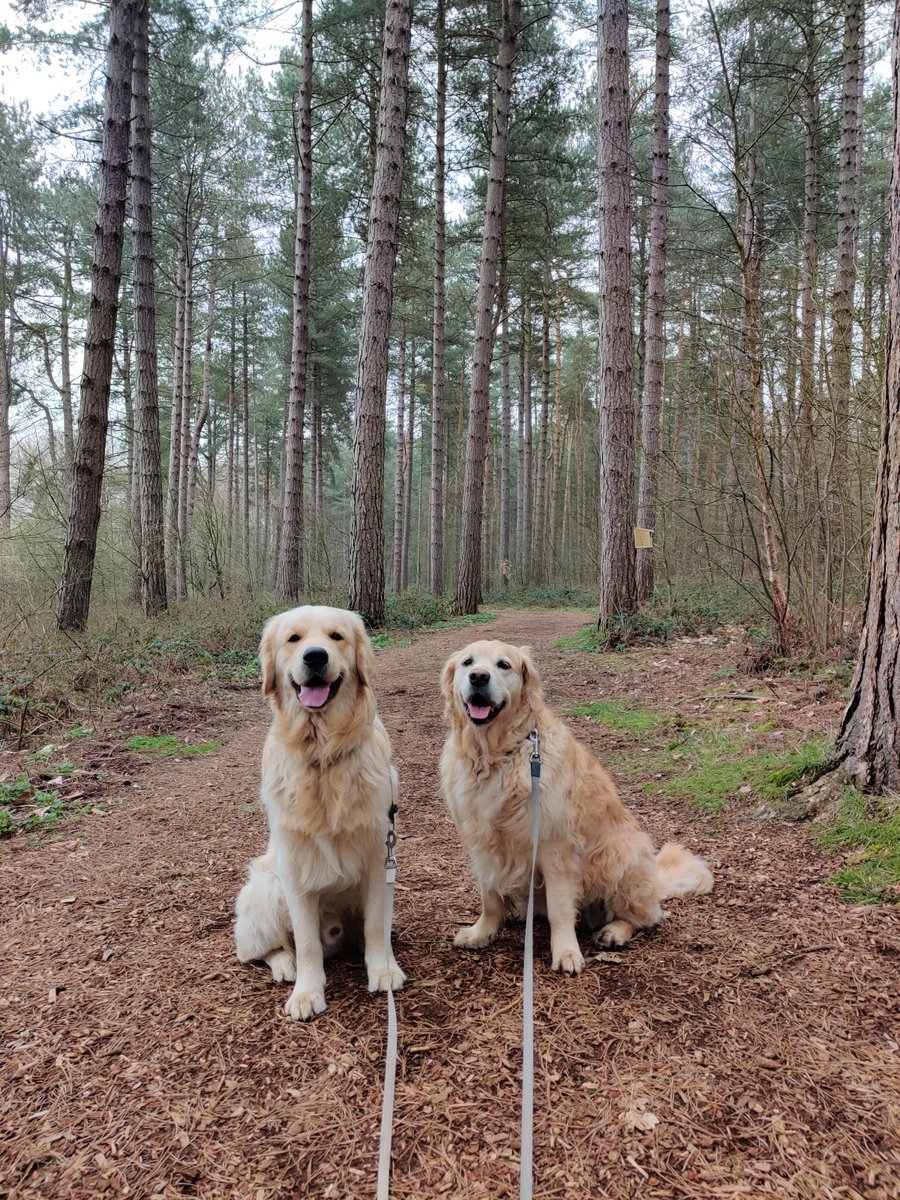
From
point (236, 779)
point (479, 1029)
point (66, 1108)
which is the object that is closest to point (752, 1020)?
point (479, 1029)

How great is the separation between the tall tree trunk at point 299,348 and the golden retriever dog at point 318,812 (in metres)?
10.7

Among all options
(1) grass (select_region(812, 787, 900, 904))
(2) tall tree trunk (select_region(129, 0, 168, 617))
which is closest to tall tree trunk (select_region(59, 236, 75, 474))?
(2) tall tree trunk (select_region(129, 0, 168, 617))

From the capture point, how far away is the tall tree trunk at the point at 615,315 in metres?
8.59

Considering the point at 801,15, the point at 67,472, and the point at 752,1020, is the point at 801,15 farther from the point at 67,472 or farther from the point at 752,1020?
the point at 752,1020

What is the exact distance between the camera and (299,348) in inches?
515

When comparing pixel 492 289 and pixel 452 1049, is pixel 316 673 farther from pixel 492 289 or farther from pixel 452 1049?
pixel 492 289

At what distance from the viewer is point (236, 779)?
5.20m

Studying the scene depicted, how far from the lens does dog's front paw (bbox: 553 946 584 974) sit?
8.05ft

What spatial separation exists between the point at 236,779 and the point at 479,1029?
11.7 feet

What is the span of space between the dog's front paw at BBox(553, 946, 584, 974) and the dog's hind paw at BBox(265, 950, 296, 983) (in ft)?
3.33

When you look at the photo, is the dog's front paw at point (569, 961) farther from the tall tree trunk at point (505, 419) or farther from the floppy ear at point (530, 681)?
the tall tree trunk at point (505, 419)

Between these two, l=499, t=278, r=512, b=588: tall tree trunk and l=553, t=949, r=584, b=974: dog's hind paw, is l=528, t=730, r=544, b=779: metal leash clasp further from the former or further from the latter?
l=499, t=278, r=512, b=588: tall tree trunk

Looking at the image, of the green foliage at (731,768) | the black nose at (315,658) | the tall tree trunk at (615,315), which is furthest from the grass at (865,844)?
the tall tree trunk at (615,315)

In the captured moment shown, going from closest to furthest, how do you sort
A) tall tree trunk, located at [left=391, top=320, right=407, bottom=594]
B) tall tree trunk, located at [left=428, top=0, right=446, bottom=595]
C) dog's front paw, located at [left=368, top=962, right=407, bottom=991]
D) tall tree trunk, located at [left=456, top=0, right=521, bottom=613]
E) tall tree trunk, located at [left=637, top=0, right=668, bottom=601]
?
dog's front paw, located at [left=368, top=962, right=407, bottom=991] → tall tree trunk, located at [left=637, top=0, right=668, bottom=601] → tall tree trunk, located at [left=456, top=0, right=521, bottom=613] → tall tree trunk, located at [left=428, top=0, right=446, bottom=595] → tall tree trunk, located at [left=391, top=320, right=407, bottom=594]
